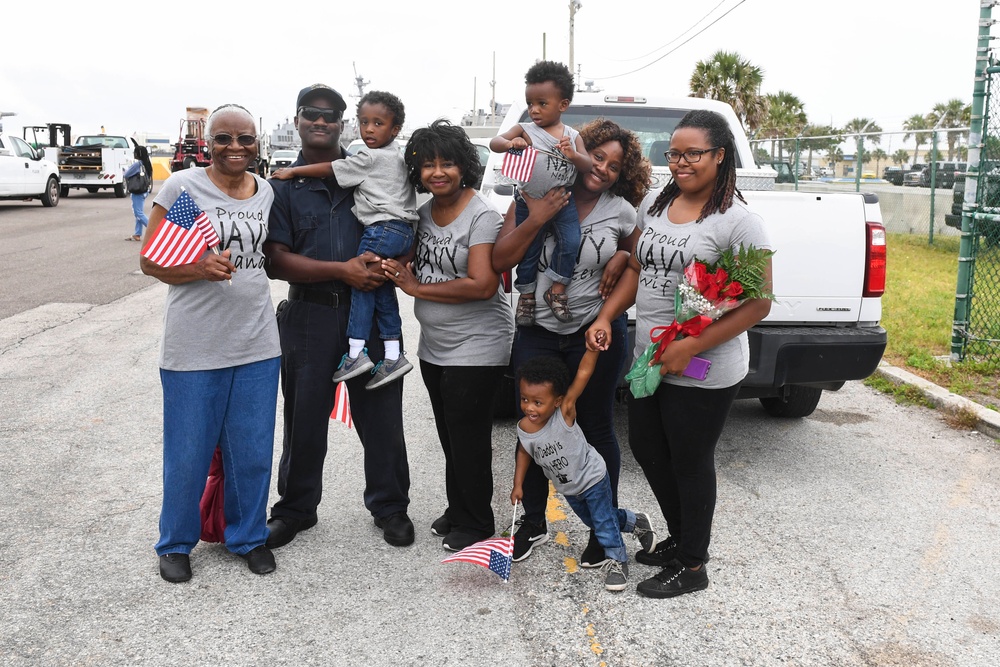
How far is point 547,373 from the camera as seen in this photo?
3510mm

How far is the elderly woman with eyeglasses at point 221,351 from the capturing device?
11.5 feet

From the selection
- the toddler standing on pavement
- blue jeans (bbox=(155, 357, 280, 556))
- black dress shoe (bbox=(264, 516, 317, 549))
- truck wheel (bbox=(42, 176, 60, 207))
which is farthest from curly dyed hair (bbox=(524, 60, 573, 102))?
truck wheel (bbox=(42, 176, 60, 207))

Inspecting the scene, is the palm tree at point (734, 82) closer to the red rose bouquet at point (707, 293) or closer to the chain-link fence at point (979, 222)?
the chain-link fence at point (979, 222)

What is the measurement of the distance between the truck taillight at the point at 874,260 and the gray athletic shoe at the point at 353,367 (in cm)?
282

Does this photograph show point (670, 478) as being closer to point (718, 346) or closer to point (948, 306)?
point (718, 346)

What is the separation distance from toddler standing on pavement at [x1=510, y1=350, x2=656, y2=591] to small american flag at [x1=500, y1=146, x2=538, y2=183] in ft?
2.39

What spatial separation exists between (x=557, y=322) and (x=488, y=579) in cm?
112

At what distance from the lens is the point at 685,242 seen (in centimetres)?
331

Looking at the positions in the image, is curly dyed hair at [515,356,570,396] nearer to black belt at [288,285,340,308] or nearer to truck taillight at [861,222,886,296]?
black belt at [288,285,340,308]

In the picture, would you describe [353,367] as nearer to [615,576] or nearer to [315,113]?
[315,113]

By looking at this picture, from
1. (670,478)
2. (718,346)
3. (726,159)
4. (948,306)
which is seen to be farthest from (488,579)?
(948,306)

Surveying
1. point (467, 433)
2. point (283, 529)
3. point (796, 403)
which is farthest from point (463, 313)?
point (796, 403)

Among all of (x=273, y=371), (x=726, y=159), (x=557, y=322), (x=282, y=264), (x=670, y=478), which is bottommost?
(x=670, y=478)

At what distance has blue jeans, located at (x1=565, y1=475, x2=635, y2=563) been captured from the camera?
363 centimetres
